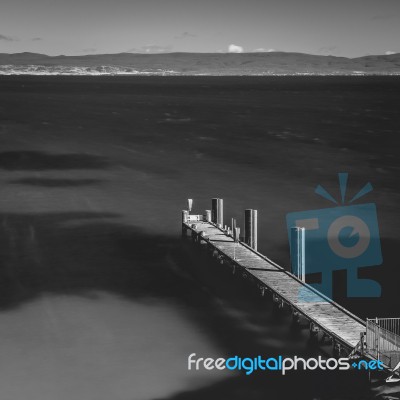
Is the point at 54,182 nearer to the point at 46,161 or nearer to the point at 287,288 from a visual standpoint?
the point at 46,161

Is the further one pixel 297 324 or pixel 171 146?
pixel 171 146

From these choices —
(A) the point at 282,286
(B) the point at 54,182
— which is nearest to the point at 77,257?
(A) the point at 282,286

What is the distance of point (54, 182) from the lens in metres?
63.5

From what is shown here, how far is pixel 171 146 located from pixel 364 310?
62438 millimetres

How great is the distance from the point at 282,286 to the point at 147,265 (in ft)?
30.5

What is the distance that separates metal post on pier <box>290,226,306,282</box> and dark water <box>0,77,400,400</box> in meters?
1.97

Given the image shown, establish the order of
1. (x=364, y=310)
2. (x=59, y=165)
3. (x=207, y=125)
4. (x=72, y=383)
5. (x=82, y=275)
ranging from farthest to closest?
(x=207, y=125), (x=59, y=165), (x=82, y=275), (x=364, y=310), (x=72, y=383)

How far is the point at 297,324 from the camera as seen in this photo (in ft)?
96.3

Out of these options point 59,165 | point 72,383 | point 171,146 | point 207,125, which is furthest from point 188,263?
point 207,125

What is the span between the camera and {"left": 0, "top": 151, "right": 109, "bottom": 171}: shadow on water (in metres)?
72.9

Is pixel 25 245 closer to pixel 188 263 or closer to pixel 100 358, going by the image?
pixel 188 263

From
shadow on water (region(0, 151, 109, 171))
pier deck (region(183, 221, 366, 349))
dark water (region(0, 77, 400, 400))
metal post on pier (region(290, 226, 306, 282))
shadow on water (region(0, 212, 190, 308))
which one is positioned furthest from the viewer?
shadow on water (region(0, 151, 109, 171))

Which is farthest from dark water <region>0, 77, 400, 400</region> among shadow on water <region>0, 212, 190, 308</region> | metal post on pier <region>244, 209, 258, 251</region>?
metal post on pier <region>244, 209, 258, 251</region>

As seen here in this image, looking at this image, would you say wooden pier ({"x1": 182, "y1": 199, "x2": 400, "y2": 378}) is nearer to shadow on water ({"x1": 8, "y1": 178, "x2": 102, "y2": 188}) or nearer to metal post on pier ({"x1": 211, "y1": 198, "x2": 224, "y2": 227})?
metal post on pier ({"x1": 211, "y1": 198, "x2": 224, "y2": 227})
